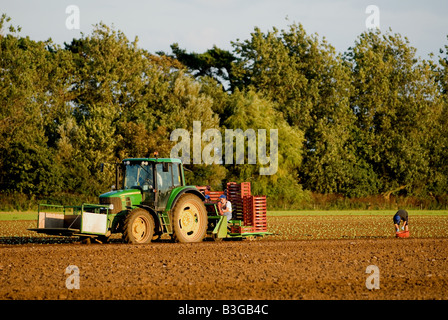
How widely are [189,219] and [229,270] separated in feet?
22.3

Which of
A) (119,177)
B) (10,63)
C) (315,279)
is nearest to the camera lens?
(315,279)

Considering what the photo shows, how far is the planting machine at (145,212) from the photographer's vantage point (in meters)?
20.5

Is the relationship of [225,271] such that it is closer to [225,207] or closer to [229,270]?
[229,270]

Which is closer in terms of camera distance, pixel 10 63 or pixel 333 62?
pixel 10 63

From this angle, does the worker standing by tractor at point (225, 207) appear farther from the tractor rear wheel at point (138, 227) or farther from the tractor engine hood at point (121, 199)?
the tractor engine hood at point (121, 199)

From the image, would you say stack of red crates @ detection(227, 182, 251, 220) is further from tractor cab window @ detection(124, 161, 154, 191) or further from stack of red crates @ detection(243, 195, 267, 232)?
tractor cab window @ detection(124, 161, 154, 191)

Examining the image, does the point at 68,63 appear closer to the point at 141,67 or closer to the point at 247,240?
the point at 141,67

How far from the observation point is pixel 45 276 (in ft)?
48.3

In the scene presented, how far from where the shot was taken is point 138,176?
21.8 metres

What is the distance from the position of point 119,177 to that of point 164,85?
4671cm

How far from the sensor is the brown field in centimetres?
1267

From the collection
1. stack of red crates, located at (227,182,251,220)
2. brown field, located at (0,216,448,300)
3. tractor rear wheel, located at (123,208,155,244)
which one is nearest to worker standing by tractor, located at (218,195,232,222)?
stack of red crates, located at (227,182,251,220)

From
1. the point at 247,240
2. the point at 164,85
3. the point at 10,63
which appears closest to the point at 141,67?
the point at 164,85

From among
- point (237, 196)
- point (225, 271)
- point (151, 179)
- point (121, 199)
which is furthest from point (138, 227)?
point (225, 271)
